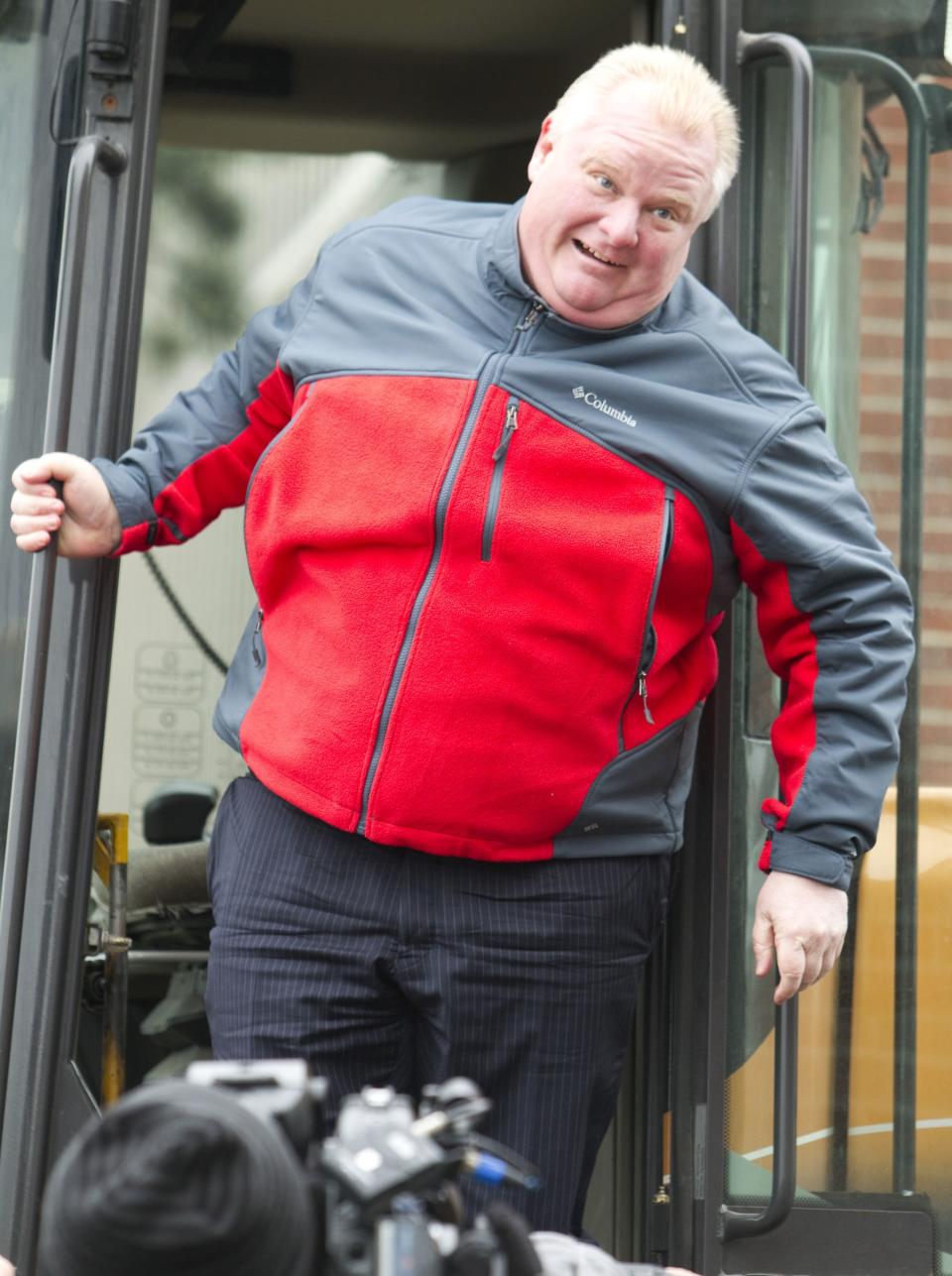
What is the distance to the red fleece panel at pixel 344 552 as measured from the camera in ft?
6.91

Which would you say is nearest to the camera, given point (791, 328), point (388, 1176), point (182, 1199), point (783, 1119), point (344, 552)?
point (182, 1199)

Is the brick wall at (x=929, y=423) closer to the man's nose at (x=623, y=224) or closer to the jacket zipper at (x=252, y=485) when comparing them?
the man's nose at (x=623, y=224)

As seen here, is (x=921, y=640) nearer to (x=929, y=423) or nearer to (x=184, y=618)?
(x=929, y=423)

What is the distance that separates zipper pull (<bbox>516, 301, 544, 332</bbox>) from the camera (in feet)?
7.13

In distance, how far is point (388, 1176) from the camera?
110cm

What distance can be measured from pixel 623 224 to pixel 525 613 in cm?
48

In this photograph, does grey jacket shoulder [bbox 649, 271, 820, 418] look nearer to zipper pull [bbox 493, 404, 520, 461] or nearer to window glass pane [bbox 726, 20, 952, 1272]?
zipper pull [bbox 493, 404, 520, 461]

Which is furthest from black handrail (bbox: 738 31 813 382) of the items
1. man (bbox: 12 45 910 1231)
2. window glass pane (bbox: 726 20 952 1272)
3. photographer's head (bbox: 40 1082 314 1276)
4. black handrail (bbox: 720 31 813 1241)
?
photographer's head (bbox: 40 1082 314 1276)

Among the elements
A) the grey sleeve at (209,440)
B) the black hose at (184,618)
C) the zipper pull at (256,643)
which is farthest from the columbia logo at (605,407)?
the black hose at (184,618)

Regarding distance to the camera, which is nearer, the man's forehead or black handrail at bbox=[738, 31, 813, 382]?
the man's forehead

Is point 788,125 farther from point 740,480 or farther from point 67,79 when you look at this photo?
point 67,79

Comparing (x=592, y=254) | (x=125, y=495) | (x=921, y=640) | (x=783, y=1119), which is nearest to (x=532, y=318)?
(x=592, y=254)

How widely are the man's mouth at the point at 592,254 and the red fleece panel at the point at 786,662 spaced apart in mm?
360

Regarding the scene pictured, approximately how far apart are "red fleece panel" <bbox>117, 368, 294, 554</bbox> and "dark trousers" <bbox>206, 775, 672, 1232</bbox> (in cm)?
39
